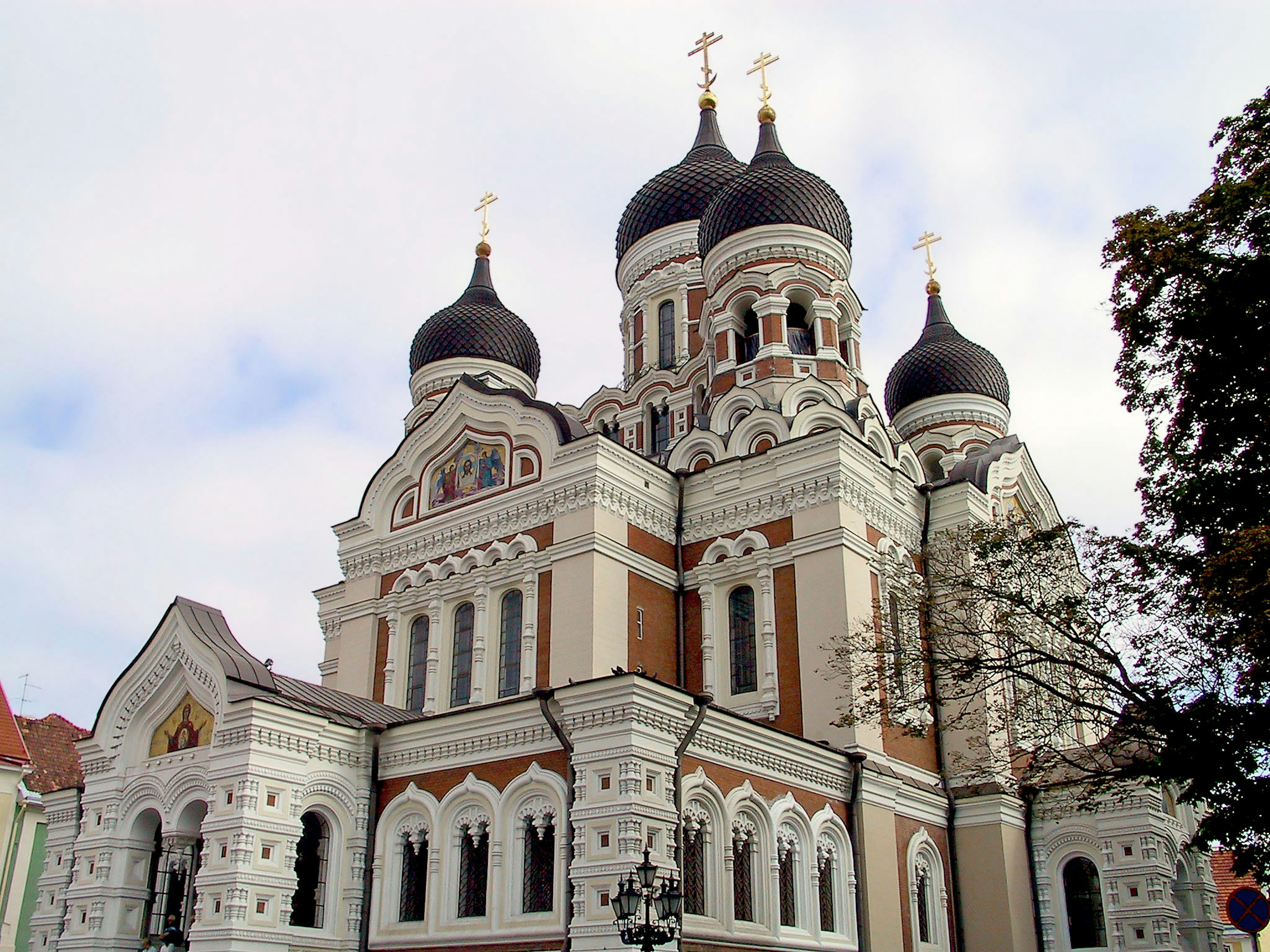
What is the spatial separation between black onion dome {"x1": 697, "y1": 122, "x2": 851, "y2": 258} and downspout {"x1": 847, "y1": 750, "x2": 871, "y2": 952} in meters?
9.78

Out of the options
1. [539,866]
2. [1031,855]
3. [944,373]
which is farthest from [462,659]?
[944,373]

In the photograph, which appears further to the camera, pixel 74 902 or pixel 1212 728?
pixel 74 902

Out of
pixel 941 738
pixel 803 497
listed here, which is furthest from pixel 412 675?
pixel 941 738

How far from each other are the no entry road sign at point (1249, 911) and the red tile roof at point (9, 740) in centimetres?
1719

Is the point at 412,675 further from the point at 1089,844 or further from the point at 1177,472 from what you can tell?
the point at 1177,472

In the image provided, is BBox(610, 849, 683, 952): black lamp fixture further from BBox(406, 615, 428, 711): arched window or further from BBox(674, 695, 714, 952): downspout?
BBox(406, 615, 428, 711): arched window

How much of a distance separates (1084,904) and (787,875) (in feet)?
17.7

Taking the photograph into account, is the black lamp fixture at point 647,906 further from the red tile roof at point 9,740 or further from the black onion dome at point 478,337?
the black onion dome at point 478,337

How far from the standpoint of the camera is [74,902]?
555 inches

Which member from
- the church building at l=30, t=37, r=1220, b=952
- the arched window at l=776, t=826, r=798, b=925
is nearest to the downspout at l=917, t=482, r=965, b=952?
the church building at l=30, t=37, r=1220, b=952

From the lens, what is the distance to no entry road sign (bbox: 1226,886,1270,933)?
10141 mm

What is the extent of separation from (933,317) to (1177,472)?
17.1 metres

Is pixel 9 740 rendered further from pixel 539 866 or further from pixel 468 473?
pixel 539 866

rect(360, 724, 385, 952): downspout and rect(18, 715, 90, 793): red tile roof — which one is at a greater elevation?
rect(18, 715, 90, 793): red tile roof
